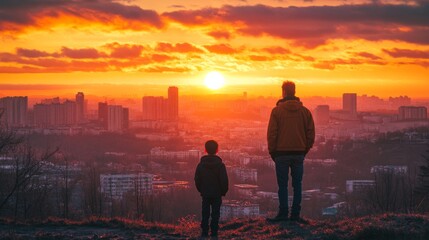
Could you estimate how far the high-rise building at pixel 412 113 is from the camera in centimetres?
5794

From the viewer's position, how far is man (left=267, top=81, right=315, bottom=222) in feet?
30.5

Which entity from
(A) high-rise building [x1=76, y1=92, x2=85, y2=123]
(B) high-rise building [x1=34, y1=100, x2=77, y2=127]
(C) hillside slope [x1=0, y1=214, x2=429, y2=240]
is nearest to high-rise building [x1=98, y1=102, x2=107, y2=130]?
(A) high-rise building [x1=76, y1=92, x2=85, y2=123]

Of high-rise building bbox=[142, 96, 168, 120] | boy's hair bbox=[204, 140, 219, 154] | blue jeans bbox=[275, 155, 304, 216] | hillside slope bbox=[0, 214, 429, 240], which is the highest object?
high-rise building bbox=[142, 96, 168, 120]

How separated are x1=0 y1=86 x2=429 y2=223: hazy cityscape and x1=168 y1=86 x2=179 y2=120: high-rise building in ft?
0.55

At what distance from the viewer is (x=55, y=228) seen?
948 cm

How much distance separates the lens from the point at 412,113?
194ft

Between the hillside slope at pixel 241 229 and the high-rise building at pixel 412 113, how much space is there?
51.8m

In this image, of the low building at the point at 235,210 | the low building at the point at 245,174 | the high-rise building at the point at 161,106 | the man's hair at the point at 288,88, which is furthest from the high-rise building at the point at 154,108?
the man's hair at the point at 288,88

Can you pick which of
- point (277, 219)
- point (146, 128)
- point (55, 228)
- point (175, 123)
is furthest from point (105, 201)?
point (175, 123)

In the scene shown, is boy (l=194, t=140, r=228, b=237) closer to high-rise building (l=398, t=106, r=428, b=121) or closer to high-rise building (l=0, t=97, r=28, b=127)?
high-rise building (l=0, t=97, r=28, b=127)

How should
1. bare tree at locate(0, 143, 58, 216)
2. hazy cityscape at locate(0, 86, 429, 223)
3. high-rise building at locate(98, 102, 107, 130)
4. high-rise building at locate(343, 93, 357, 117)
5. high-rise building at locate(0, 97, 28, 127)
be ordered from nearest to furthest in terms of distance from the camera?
bare tree at locate(0, 143, 58, 216)
hazy cityscape at locate(0, 86, 429, 223)
high-rise building at locate(0, 97, 28, 127)
high-rise building at locate(98, 102, 107, 130)
high-rise building at locate(343, 93, 357, 117)

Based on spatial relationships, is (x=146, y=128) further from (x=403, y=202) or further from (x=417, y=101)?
(x=403, y=202)

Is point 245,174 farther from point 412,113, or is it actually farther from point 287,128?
point 412,113

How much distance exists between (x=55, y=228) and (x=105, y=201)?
6.00 meters
